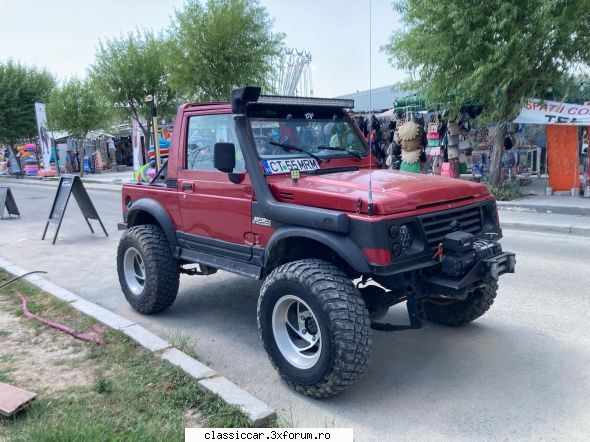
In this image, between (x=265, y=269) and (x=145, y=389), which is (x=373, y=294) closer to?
(x=265, y=269)

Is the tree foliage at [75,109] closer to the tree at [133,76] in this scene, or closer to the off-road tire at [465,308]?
the tree at [133,76]

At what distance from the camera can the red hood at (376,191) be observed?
11.4 feet

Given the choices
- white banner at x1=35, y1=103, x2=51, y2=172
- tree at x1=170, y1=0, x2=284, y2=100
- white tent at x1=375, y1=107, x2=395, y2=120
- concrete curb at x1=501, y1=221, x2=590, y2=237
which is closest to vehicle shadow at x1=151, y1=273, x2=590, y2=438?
concrete curb at x1=501, y1=221, x2=590, y2=237

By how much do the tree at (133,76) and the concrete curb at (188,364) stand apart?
20.4 meters

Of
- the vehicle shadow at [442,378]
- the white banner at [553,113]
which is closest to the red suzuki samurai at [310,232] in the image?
the vehicle shadow at [442,378]

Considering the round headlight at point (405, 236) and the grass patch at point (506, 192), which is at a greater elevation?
the round headlight at point (405, 236)

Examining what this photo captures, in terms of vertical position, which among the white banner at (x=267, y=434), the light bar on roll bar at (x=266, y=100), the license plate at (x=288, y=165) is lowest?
the white banner at (x=267, y=434)

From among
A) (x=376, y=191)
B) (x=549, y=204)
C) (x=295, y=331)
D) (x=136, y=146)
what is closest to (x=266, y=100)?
(x=376, y=191)

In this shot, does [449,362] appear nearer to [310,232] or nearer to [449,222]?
[449,222]

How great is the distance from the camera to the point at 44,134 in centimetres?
3081

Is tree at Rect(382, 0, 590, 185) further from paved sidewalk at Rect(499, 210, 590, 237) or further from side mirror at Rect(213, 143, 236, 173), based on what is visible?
side mirror at Rect(213, 143, 236, 173)

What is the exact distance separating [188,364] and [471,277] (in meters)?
2.17

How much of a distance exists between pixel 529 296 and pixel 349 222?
10.8 feet

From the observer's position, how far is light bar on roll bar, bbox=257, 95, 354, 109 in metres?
4.33
